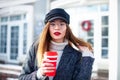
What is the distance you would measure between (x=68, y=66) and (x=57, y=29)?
201mm

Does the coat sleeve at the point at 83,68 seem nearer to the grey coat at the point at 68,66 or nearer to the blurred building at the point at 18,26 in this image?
the grey coat at the point at 68,66

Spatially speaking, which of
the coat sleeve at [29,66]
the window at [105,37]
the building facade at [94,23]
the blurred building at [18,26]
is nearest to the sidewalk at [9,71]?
the blurred building at [18,26]

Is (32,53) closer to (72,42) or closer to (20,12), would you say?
(72,42)

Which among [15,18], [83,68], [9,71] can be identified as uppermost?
[15,18]

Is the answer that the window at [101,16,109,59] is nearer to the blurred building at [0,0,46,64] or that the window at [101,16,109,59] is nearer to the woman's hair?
the blurred building at [0,0,46,64]

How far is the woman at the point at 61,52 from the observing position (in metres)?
1.35

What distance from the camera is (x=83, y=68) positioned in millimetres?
1347

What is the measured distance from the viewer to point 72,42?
1.44 m

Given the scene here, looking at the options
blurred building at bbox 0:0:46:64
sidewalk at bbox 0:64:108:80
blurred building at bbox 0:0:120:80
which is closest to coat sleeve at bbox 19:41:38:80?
blurred building at bbox 0:0:120:80

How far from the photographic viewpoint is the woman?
135 centimetres

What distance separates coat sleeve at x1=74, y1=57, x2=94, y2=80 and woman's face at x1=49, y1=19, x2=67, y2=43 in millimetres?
172

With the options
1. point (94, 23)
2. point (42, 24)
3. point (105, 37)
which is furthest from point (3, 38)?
point (105, 37)

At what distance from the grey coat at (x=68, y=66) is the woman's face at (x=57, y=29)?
80 millimetres

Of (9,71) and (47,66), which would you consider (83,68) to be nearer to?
(47,66)
